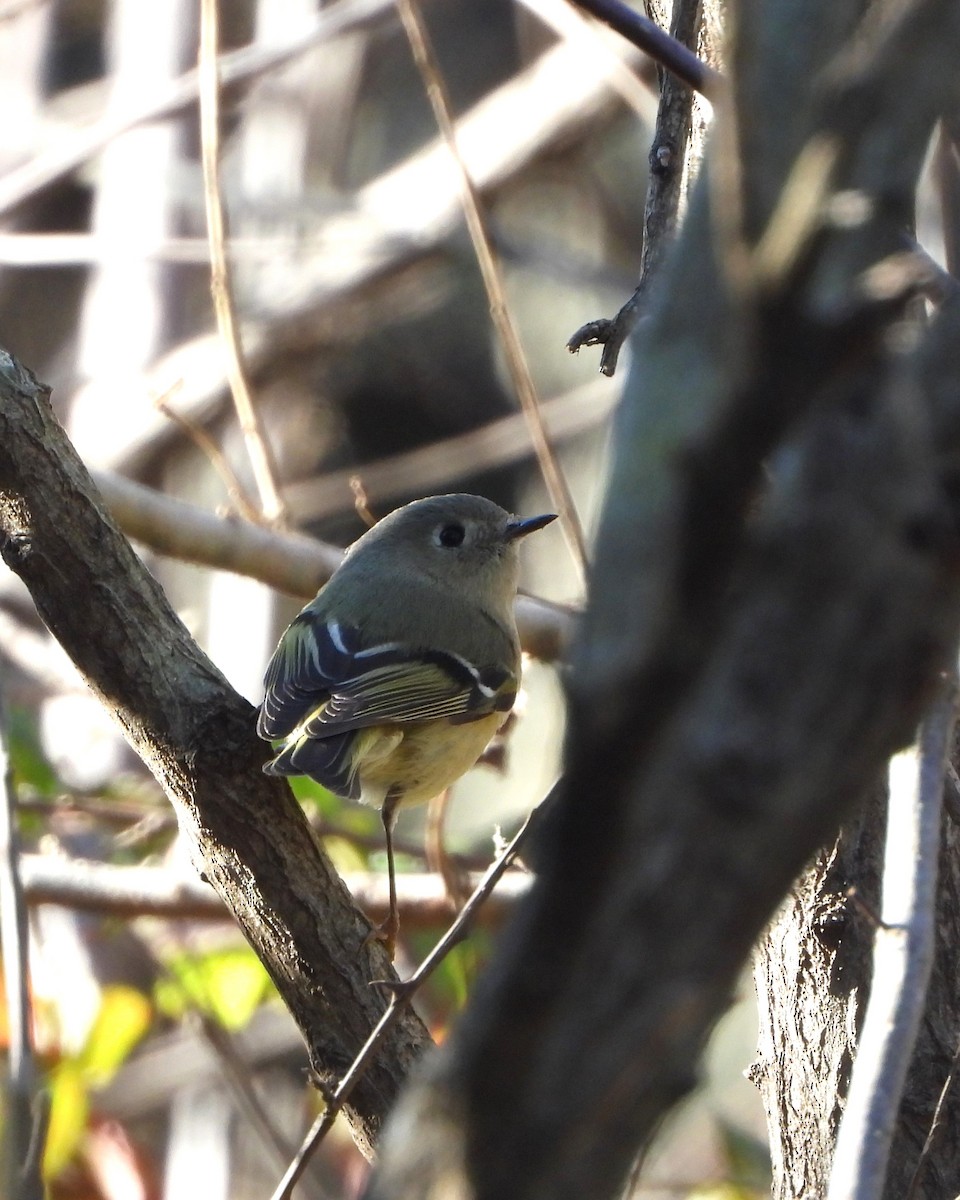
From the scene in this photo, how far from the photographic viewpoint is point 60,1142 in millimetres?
2768

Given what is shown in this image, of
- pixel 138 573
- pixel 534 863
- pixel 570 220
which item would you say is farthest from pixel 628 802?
pixel 570 220

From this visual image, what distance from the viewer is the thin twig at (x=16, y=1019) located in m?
0.94

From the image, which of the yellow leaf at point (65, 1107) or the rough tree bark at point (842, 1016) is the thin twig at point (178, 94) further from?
the rough tree bark at point (842, 1016)

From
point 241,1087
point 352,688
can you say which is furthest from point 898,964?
point 352,688

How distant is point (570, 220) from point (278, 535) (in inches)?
159

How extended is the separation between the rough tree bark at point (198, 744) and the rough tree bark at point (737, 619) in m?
0.92

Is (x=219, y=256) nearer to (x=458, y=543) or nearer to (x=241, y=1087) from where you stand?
(x=458, y=543)

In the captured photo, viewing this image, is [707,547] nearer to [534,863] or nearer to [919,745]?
[534,863]

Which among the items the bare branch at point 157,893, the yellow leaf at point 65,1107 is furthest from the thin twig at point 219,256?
the yellow leaf at point 65,1107

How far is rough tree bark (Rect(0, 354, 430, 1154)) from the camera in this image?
59.6 inches

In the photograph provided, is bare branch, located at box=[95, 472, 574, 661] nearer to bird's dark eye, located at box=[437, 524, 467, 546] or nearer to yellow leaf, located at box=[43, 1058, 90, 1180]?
bird's dark eye, located at box=[437, 524, 467, 546]

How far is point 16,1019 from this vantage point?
1.12 m

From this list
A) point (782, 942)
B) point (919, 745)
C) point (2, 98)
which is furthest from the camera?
point (2, 98)

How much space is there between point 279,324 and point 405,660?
3.10m
